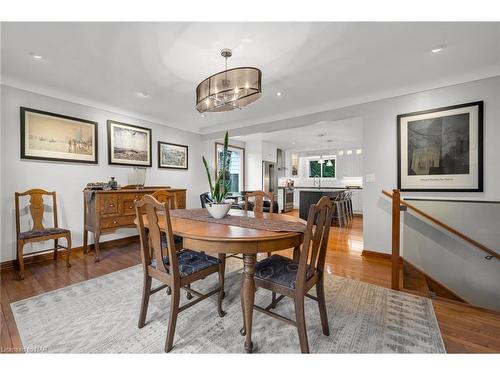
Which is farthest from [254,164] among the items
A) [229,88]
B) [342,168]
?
[229,88]

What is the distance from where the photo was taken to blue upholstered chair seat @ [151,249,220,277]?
1.54 meters

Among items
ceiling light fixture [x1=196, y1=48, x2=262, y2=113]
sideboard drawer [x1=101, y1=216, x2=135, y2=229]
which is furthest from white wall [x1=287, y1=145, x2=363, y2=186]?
sideboard drawer [x1=101, y1=216, x2=135, y2=229]

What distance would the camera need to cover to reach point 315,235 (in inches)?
55.9

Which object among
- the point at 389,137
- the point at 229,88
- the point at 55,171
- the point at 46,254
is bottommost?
the point at 46,254

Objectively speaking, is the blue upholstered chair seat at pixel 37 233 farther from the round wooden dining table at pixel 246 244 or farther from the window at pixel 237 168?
the window at pixel 237 168

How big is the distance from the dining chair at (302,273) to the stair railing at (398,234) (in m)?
1.20

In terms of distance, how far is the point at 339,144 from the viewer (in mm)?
7500

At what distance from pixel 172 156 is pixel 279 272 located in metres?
3.97

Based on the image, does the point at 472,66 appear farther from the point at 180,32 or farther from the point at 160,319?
the point at 160,319

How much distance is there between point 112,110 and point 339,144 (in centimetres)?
659

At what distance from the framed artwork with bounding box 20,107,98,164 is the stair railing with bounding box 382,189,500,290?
430 centimetres

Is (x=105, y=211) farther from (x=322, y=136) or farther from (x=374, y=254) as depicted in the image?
(x=322, y=136)

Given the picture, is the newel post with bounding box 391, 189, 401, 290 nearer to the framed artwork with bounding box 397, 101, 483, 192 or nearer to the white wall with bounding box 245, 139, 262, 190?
the framed artwork with bounding box 397, 101, 483, 192
